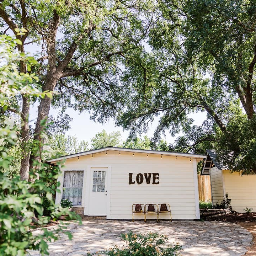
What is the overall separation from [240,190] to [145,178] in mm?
5903

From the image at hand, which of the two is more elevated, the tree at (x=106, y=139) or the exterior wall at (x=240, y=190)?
the tree at (x=106, y=139)

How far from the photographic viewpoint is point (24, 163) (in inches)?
348

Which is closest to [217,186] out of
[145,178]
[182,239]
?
[145,178]

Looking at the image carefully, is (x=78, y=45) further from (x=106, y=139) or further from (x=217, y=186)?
(x=106, y=139)

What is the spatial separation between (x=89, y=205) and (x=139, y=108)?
254 inches

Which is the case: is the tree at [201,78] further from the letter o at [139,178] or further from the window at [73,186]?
the window at [73,186]

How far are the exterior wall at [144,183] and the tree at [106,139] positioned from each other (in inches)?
1102

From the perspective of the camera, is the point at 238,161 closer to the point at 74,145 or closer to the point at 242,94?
the point at 242,94

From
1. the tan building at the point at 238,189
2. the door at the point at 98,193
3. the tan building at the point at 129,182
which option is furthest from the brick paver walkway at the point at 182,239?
the tan building at the point at 238,189

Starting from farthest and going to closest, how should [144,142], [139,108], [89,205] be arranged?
1. [144,142]
2. [139,108]
3. [89,205]

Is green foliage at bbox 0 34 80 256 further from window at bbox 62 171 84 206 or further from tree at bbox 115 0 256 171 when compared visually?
window at bbox 62 171 84 206

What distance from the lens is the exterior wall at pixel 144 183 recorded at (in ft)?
33.1

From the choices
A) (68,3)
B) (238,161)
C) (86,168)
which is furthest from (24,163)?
(238,161)

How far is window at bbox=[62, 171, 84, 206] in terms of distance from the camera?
34.4ft
